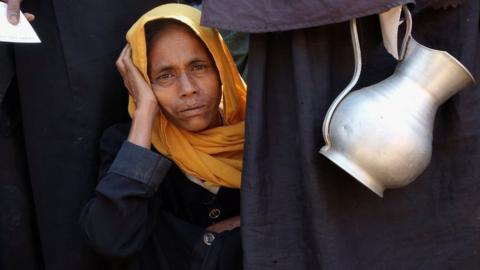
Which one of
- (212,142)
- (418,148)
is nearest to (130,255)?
(212,142)

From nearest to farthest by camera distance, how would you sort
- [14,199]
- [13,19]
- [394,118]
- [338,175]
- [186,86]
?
[394,118] → [338,175] → [13,19] → [186,86] → [14,199]

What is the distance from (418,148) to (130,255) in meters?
0.77

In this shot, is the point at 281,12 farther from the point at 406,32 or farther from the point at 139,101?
the point at 139,101

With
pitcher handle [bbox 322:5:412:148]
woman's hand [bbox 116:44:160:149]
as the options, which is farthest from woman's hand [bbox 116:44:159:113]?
pitcher handle [bbox 322:5:412:148]

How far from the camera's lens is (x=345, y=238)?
1.46m

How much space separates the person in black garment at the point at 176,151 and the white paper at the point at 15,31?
297 millimetres

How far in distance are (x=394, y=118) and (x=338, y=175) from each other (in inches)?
8.2

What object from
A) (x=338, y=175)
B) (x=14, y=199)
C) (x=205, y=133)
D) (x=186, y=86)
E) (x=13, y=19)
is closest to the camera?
(x=338, y=175)

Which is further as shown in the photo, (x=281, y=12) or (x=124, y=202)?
(x=124, y=202)

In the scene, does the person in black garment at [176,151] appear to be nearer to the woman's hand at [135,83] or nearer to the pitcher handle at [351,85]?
the woman's hand at [135,83]

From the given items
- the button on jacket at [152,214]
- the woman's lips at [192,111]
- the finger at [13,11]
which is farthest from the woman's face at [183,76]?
the finger at [13,11]

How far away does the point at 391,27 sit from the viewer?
1375 millimetres

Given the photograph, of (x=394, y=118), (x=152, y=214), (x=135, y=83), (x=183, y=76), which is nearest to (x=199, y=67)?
(x=183, y=76)

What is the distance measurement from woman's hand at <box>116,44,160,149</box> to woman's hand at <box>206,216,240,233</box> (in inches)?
10.7
